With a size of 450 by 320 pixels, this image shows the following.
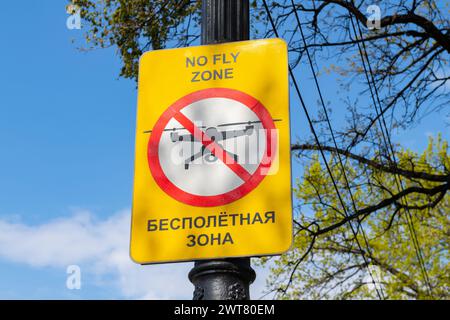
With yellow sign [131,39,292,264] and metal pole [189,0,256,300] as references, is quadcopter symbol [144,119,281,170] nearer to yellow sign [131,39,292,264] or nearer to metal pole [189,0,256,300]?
yellow sign [131,39,292,264]

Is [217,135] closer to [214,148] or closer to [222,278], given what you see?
[214,148]

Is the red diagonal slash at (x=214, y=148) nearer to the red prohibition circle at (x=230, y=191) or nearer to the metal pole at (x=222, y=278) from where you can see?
the red prohibition circle at (x=230, y=191)

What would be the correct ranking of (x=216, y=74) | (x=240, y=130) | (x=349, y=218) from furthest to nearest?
(x=349, y=218) → (x=216, y=74) → (x=240, y=130)

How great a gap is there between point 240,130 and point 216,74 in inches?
12.3

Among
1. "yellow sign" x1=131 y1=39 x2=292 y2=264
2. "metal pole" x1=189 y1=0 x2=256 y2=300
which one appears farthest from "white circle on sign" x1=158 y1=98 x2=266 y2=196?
"metal pole" x1=189 y1=0 x2=256 y2=300

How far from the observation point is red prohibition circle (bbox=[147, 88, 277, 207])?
2457 millimetres

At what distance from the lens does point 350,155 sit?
40.1 feet

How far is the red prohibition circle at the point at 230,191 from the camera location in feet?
8.06

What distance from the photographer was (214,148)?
99.2 inches

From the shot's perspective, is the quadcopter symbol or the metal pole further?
the quadcopter symbol

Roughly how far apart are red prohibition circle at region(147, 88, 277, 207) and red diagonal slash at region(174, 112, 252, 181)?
0.04 metres
